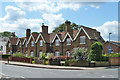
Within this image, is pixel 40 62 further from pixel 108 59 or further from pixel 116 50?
pixel 116 50

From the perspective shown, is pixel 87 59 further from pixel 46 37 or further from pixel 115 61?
pixel 46 37

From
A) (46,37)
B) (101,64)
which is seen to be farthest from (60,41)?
(101,64)

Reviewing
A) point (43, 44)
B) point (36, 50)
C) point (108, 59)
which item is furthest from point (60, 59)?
point (36, 50)

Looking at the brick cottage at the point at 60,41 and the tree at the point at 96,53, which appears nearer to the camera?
the tree at the point at 96,53

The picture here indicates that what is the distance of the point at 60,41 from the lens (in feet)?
127

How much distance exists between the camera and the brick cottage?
34.7m

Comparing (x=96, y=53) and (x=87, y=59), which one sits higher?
(x=96, y=53)

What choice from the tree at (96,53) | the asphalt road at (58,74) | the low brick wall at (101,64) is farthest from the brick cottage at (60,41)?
the asphalt road at (58,74)

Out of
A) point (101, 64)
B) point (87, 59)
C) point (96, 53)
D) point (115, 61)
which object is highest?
point (96, 53)

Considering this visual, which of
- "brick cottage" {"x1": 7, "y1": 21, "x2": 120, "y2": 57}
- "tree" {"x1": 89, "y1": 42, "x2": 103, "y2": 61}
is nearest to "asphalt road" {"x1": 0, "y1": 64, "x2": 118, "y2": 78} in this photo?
"tree" {"x1": 89, "y1": 42, "x2": 103, "y2": 61}

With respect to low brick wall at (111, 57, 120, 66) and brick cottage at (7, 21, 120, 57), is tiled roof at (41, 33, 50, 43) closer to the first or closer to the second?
brick cottage at (7, 21, 120, 57)

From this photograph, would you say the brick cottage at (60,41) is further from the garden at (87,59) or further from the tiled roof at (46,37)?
the garden at (87,59)

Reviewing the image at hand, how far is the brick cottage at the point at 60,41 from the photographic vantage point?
34656 mm

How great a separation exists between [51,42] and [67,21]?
281 inches
